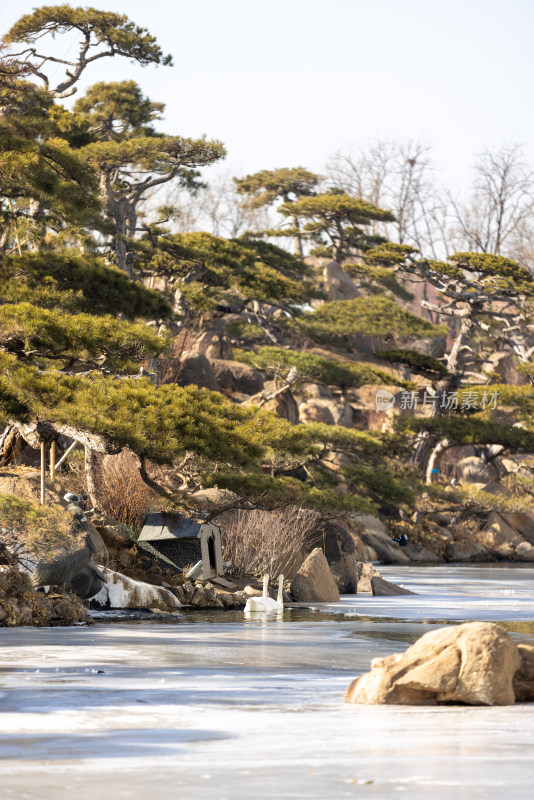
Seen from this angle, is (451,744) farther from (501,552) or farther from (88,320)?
(501,552)

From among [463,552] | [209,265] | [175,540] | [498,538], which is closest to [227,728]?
[175,540]

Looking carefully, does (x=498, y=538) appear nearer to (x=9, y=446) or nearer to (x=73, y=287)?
(x=9, y=446)

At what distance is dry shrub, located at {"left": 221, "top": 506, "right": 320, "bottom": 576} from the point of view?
1666cm

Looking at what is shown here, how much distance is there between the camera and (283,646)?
980 cm

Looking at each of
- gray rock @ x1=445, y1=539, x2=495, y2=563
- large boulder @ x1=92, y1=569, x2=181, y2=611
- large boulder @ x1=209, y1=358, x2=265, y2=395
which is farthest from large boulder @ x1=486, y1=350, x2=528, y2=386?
large boulder @ x1=92, y1=569, x2=181, y2=611

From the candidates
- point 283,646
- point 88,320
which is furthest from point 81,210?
point 283,646

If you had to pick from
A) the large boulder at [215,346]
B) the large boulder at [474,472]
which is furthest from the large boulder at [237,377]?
the large boulder at [474,472]

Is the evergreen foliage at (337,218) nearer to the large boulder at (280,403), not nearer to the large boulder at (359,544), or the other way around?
the large boulder at (280,403)

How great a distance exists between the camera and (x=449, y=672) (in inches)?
252

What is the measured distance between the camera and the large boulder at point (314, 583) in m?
16.0

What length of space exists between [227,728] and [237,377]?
32.1 m

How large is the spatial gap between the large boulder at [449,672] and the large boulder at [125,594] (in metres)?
7.46

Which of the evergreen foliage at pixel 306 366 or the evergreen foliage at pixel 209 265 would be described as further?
the evergreen foliage at pixel 209 265

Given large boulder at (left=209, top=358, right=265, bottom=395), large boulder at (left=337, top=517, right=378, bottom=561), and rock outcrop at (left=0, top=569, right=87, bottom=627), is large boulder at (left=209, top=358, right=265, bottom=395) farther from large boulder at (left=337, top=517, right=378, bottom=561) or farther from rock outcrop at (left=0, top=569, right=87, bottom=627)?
rock outcrop at (left=0, top=569, right=87, bottom=627)
